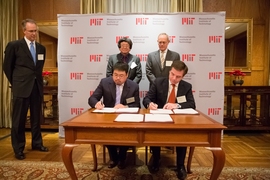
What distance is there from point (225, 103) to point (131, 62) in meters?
1.72

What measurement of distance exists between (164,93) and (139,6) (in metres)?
2.50

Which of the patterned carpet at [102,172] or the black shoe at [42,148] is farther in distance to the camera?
the black shoe at [42,148]

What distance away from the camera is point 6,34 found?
4.13m

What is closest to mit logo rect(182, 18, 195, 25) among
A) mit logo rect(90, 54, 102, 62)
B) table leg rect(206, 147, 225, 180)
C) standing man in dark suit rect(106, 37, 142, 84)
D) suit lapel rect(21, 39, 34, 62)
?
standing man in dark suit rect(106, 37, 142, 84)

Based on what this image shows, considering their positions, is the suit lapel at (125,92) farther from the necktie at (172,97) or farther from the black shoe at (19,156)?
the black shoe at (19,156)

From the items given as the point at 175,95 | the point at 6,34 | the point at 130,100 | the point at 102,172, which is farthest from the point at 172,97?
the point at 6,34

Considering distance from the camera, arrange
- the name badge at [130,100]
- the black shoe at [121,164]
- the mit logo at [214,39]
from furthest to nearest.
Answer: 1. the mit logo at [214,39]
2. the black shoe at [121,164]
3. the name badge at [130,100]

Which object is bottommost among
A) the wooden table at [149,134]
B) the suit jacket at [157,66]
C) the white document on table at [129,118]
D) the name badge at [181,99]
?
the wooden table at [149,134]

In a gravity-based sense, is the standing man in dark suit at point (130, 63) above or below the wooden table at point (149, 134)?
above

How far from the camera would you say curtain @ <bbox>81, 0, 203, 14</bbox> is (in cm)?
405

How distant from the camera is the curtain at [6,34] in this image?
13.5 feet

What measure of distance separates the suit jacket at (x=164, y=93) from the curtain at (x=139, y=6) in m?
2.25

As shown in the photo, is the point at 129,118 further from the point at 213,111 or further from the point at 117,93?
the point at 213,111

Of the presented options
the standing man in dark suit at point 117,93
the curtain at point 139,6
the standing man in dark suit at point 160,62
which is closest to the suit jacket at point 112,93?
the standing man in dark suit at point 117,93
